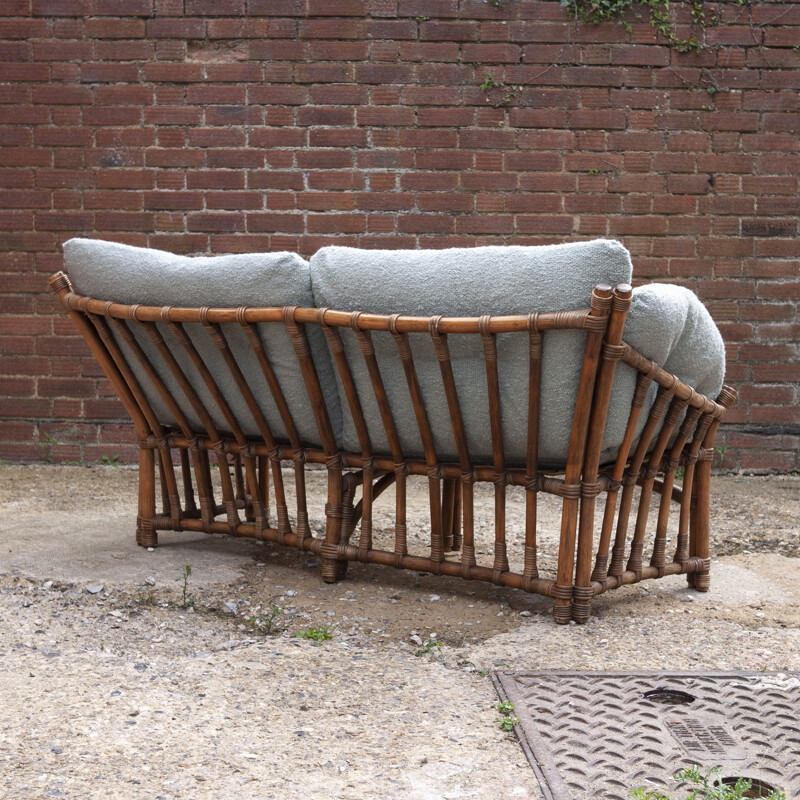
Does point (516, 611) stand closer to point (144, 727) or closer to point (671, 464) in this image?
point (671, 464)

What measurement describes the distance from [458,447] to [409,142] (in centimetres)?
239

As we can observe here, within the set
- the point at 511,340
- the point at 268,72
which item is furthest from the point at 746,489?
the point at 268,72

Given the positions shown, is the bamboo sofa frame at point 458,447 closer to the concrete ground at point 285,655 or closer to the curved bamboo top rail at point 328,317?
the curved bamboo top rail at point 328,317

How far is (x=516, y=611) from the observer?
7.50 ft

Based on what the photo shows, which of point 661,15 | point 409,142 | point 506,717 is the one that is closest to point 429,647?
point 506,717

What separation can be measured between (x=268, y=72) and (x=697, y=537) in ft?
9.41

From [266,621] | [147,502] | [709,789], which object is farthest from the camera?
[147,502]

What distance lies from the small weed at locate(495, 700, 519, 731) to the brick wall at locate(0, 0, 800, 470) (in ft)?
9.48

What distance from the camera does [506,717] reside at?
5.35 feet

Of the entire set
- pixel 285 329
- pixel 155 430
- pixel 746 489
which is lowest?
pixel 746 489

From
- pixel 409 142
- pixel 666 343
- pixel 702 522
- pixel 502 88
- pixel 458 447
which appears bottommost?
pixel 702 522

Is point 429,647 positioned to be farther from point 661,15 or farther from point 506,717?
point 661,15

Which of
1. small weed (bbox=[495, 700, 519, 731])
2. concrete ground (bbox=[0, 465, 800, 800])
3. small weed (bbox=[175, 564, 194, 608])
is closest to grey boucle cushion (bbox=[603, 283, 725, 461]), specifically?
concrete ground (bbox=[0, 465, 800, 800])

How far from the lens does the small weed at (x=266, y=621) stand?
2.13 meters
